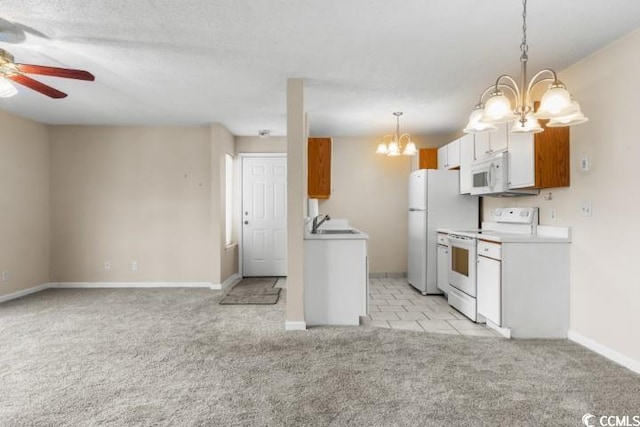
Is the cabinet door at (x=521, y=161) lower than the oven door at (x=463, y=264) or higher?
higher

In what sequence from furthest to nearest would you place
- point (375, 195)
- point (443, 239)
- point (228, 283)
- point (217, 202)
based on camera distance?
point (375, 195)
point (228, 283)
point (217, 202)
point (443, 239)

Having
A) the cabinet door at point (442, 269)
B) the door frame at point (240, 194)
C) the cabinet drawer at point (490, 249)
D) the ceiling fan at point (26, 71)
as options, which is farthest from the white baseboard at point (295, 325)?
the door frame at point (240, 194)

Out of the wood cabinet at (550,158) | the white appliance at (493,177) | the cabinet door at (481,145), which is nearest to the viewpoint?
the wood cabinet at (550,158)

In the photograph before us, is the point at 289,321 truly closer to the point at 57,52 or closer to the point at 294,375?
A: the point at 294,375

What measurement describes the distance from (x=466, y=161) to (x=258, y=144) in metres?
3.31

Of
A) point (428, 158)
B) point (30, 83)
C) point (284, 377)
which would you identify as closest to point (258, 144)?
point (428, 158)

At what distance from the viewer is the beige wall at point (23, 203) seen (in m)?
4.58

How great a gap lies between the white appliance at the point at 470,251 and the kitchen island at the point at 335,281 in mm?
1108

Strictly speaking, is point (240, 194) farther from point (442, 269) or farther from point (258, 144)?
point (442, 269)

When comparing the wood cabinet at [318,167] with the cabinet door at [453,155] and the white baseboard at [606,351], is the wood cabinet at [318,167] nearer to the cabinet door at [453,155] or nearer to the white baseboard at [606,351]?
the cabinet door at [453,155]

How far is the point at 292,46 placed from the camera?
2805mm

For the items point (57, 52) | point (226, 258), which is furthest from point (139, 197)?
point (57, 52)

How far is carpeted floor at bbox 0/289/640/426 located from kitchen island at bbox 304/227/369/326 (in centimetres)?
20

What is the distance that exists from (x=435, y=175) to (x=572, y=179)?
190 cm
